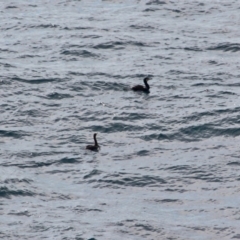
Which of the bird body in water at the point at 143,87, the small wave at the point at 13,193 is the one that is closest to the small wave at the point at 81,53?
the bird body in water at the point at 143,87

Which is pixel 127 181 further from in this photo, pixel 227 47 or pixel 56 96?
pixel 227 47

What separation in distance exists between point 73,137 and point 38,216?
6.39 meters

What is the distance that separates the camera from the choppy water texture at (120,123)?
86.5ft

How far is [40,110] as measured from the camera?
3462 centimetres

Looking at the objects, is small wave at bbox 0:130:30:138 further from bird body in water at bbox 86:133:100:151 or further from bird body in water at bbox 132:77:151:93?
bird body in water at bbox 132:77:151:93

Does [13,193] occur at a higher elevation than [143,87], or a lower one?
lower

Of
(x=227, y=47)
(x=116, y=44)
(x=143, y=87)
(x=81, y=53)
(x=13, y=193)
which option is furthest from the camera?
(x=116, y=44)

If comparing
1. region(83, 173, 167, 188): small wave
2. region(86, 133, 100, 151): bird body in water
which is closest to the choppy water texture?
region(83, 173, 167, 188): small wave

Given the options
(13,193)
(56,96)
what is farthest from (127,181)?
(56,96)

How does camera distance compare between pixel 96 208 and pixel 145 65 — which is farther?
pixel 145 65

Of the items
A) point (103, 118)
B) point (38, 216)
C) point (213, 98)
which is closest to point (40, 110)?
point (103, 118)

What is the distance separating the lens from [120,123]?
33531mm

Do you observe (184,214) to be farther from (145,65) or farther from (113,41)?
(113,41)

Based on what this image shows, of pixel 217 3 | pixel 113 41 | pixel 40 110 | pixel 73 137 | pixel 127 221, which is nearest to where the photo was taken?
pixel 127 221
